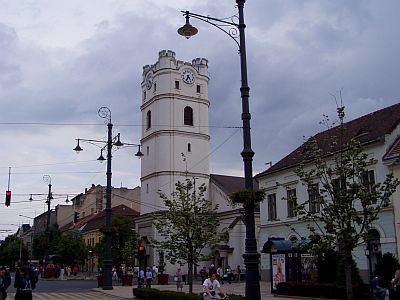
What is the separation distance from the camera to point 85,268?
312 feet

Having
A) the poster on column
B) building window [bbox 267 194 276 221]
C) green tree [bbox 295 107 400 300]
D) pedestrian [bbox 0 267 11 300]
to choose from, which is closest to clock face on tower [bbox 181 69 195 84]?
building window [bbox 267 194 276 221]

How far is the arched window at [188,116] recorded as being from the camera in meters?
70.0

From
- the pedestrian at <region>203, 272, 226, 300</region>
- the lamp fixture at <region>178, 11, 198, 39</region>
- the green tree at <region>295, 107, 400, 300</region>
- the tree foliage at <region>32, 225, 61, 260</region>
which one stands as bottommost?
the pedestrian at <region>203, 272, 226, 300</region>

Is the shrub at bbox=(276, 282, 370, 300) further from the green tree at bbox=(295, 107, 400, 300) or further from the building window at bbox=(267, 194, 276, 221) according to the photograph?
the building window at bbox=(267, 194, 276, 221)

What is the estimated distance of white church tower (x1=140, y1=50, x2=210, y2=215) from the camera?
67.8 meters

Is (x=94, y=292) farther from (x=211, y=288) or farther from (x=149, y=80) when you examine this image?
(x=149, y=80)

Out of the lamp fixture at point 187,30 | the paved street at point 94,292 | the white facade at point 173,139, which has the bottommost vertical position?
the paved street at point 94,292

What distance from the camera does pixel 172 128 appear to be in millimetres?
68250

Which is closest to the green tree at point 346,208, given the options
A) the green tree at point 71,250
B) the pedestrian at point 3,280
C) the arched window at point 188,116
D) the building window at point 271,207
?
the pedestrian at point 3,280

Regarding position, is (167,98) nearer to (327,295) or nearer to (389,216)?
(389,216)

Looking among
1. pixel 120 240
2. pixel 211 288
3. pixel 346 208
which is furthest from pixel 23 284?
pixel 120 240

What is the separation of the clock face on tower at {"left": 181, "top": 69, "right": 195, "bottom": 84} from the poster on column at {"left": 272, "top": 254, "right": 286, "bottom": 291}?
144ft

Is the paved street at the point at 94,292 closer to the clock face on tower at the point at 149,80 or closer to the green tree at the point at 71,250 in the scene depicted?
the green tree at the point at 71,250

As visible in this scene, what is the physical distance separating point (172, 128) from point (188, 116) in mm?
3490
